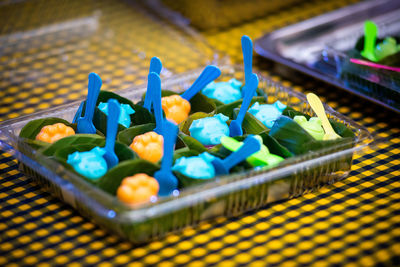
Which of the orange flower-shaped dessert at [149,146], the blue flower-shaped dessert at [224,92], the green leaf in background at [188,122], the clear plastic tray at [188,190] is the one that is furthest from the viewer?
the blue flower-shaped dessert at [224,92]

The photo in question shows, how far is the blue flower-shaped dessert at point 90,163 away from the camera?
915mm

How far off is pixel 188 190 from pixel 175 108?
306 millimetres

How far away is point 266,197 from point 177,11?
3.51 ft

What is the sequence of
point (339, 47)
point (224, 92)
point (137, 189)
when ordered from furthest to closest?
point (339, 47) < point (224, 92) < point (137, 189)

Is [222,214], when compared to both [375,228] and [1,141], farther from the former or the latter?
[1,141]

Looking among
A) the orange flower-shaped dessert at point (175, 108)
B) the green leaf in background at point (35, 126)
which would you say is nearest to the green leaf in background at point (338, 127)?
the orange flower-shaped dessert at point (175, 108)

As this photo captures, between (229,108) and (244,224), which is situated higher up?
(229,108)

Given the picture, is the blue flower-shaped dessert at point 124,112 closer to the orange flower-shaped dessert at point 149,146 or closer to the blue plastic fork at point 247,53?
the orange flower-shaped dessert at point 149,146

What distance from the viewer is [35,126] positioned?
1.06 metres

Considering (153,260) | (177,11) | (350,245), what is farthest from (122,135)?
(177,11)

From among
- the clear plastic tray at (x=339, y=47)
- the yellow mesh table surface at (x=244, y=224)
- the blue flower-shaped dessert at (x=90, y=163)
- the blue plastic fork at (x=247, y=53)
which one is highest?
the blue plastic fork at (x=247, y=53)

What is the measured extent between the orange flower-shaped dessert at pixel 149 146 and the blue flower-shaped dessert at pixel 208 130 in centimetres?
8

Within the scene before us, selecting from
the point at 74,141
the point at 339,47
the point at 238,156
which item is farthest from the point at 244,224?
the point at 339,47

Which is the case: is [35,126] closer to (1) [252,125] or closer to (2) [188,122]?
(2) [188,122]
